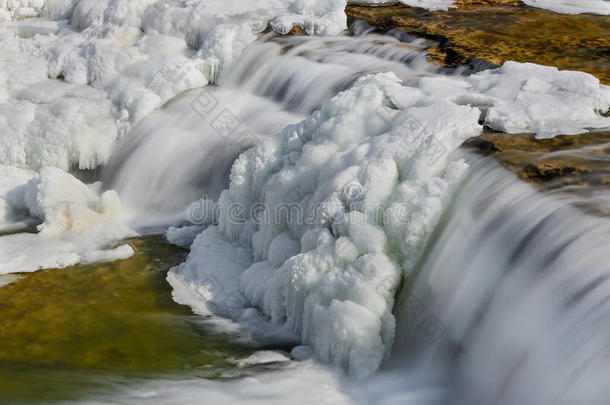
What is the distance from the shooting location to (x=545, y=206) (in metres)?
4.16

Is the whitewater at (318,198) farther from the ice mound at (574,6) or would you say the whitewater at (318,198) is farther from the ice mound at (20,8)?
the ice mound at (20,8)

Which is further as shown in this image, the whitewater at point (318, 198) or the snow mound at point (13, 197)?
the snow mound at point (13, 197)

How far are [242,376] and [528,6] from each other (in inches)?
319

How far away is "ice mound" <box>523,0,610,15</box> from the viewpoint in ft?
33.7

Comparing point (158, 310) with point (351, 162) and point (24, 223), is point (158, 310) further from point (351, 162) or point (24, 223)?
point (24, 223)

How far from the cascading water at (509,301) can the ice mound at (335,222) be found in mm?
179

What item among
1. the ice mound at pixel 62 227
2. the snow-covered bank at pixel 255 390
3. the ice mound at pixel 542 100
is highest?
the ice mound at pixel 542 100

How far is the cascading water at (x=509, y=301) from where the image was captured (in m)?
3.43

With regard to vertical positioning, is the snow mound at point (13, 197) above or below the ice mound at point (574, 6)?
below

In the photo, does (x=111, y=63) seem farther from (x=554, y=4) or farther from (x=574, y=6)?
(x=574, y=6)

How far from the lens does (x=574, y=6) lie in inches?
417
